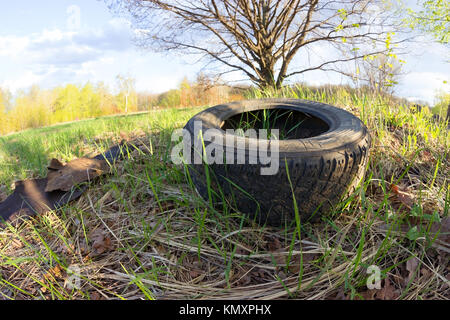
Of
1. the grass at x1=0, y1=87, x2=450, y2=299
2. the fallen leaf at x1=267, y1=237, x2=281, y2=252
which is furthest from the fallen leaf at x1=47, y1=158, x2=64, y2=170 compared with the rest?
the fallen leaf at x1=267, y1=237, x2=281, y2=252

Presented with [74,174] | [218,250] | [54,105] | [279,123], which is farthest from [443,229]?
[54,105]

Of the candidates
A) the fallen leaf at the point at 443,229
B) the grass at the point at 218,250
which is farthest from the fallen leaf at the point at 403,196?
the fallen leaf at the point at 443,229

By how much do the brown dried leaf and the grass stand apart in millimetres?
166

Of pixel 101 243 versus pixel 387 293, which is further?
pixel 101 243

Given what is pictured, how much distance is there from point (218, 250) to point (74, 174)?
66.3 inches

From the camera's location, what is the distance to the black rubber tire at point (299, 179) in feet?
5.36

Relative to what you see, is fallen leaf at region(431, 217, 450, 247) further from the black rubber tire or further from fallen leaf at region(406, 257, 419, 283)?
the black rubber tire

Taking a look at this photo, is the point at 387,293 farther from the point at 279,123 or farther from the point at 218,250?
the point at 279,123

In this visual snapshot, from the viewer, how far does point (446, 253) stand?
1.68 metres

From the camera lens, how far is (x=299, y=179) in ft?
5.36

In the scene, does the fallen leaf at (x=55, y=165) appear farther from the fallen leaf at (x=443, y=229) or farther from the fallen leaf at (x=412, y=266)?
the fallen leaf at (x=443, y=229)

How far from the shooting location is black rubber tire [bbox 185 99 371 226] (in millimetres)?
1633

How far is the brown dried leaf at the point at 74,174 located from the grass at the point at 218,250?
0.54 ft
